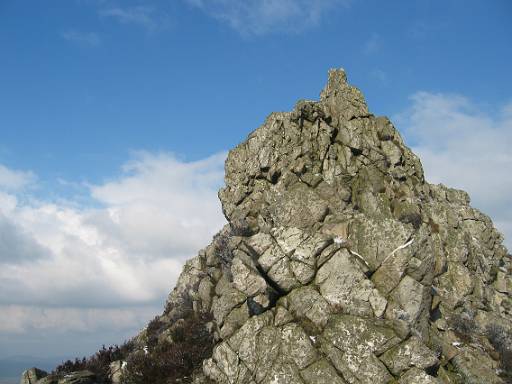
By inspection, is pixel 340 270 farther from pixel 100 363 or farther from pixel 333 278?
pixel 100 363

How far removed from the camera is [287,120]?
3919 cm

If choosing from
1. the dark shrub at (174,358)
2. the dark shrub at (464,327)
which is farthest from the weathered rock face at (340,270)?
the dark shrub at (174,358)

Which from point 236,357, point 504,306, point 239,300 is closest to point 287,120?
point 239,300

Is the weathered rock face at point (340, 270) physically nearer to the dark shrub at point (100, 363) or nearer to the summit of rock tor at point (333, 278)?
the summit of rock tor at point (333, 278)

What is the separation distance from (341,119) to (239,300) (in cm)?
2202

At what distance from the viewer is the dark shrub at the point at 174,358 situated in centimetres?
2679

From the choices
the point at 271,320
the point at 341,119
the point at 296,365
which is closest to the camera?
the point at 296,365

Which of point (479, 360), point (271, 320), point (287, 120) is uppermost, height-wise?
point (287, 120)

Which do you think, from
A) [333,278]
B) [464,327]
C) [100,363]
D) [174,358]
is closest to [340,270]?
[333,278]

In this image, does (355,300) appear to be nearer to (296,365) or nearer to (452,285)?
(296,365)

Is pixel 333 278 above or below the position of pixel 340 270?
below

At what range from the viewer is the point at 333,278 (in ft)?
89.5

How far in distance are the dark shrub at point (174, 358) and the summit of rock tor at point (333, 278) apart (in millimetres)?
155

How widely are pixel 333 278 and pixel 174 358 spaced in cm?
1152
